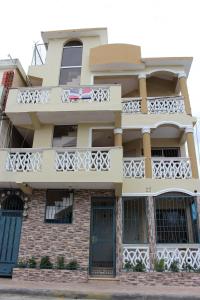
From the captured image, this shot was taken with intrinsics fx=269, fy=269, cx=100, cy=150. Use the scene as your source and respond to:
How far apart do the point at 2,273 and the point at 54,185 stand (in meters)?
4.06

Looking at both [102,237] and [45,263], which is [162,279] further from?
[45,263]

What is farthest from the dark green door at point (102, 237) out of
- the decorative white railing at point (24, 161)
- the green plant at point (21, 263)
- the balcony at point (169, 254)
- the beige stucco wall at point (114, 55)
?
the beige stucco wall at point (114, 55)

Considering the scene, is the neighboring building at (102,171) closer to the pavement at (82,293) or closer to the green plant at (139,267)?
the green plant at (139,267)

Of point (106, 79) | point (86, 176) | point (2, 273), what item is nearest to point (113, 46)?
point (106, 79)

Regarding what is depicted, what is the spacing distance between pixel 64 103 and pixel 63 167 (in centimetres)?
303

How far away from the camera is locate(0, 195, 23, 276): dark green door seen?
430 inches

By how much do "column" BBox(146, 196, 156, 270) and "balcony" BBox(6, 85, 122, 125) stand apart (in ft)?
14.0

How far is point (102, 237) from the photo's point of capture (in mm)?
11500

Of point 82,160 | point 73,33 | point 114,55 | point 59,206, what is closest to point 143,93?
point 114,55

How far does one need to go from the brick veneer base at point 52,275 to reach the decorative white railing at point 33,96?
23.1ft

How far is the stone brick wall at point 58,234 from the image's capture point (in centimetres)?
1077

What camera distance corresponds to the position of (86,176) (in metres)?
10.5

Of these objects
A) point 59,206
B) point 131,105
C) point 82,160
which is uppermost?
point 131,105

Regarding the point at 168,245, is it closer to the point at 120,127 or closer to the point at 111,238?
the point at 111,238
